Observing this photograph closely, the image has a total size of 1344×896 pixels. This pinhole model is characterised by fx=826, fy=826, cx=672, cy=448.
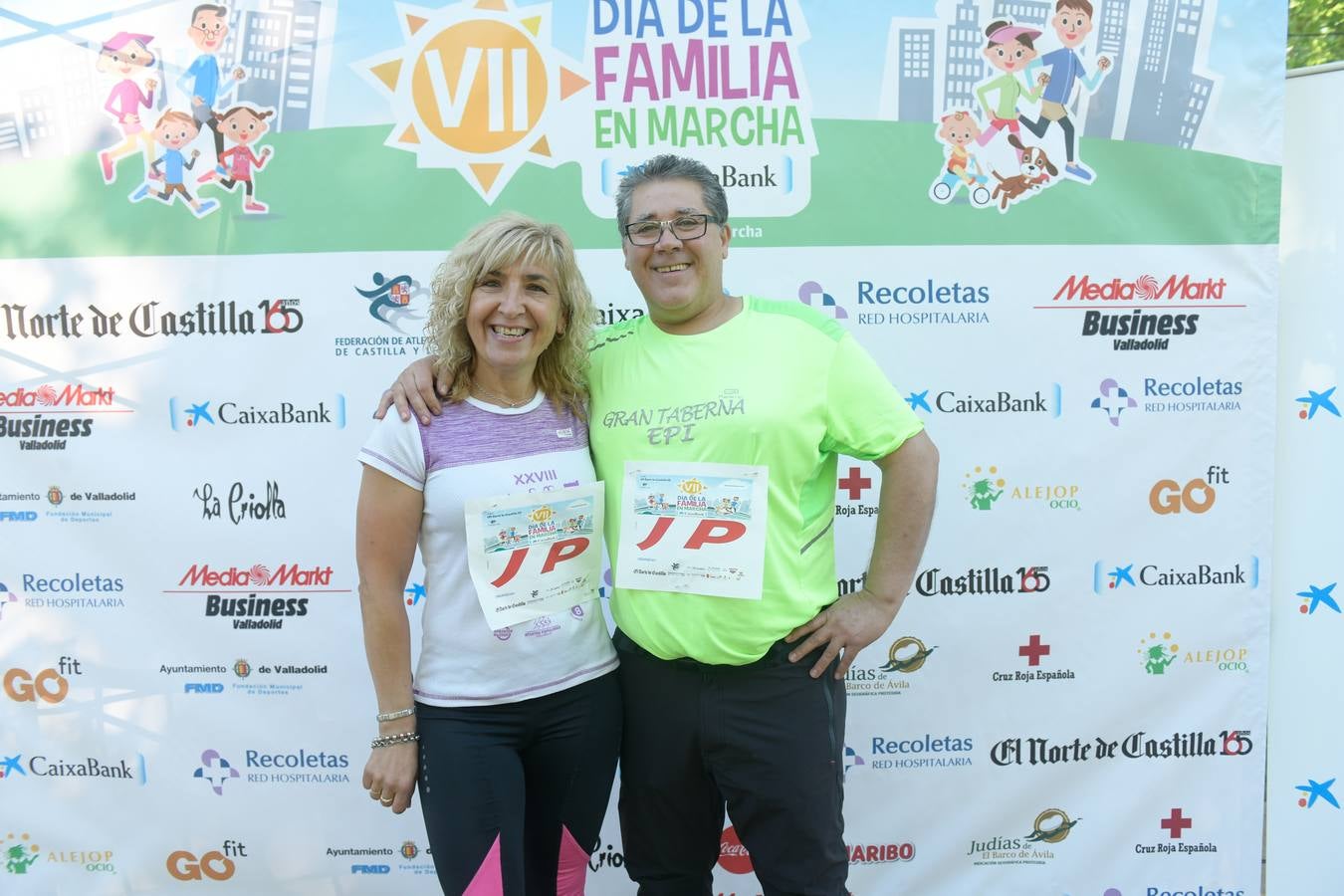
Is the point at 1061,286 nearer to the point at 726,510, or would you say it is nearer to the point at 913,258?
the point at 913,258

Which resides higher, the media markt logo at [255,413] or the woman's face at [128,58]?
the woman's face at [128,58]

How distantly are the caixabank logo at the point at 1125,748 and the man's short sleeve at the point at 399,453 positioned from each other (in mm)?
2074

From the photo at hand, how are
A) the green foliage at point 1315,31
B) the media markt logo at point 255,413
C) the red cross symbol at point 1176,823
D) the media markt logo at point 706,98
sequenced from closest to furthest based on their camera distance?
the media markt logo at point 706,98 < the media markt logo at point 255,413 < the red cross symbol at point 1176,823 < the green foliage at point 1315,31

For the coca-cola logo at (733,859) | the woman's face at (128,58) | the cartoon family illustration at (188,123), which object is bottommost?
the coca-cola logo at (733,859)

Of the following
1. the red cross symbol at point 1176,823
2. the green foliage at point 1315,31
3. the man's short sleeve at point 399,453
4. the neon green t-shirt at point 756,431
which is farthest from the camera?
the green foliage at point 1315,31

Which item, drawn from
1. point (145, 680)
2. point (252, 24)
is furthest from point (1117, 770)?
point (252, 24)

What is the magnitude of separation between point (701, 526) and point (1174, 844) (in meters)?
2.18

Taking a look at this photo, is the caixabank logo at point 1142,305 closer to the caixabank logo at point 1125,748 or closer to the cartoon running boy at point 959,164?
the cartoon running boy at point 959,164

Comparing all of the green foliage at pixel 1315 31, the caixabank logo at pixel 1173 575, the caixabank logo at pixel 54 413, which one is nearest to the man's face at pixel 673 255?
the caixabank logo at pixel 1173 575

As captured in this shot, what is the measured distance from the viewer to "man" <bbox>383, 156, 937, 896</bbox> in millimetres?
1689

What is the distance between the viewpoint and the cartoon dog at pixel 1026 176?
254cm

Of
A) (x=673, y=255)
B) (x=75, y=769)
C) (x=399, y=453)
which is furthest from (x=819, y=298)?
(x=75, y=769)

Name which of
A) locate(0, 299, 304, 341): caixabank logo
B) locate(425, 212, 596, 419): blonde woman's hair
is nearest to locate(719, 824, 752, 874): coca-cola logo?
locate(425, 212, 596, 419): blonde woman's hair

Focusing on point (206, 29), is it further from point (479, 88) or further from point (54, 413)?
point (54, 413)
